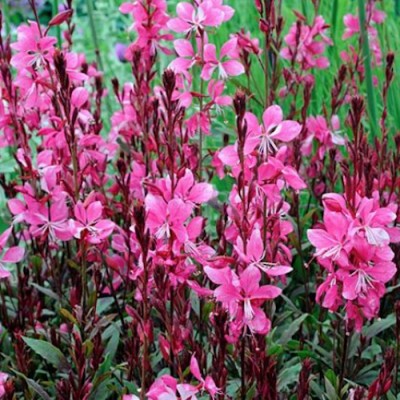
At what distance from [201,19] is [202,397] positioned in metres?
0.88

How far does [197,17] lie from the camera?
205 cm

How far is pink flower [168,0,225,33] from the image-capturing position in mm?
2033

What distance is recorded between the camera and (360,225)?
1564 millimetres

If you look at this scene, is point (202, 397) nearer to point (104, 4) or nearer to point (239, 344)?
point (239, 344)

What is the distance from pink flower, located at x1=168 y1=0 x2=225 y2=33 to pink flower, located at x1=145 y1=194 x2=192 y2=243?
60 centimetres

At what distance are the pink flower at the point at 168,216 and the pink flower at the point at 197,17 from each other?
0.60 m

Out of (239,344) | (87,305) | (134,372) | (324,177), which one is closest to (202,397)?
(239,344)

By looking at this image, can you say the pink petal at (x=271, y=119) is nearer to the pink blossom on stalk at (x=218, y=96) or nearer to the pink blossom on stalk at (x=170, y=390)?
the pink blossom on stalk at (x=218, y=96)

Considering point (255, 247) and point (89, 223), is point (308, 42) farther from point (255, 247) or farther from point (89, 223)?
point (255, 247)

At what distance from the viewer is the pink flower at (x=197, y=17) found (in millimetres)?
2033

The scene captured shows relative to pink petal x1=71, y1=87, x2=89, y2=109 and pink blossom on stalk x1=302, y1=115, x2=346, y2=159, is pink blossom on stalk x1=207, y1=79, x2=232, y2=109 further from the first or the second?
pink blossom on stalk x1=302, y1=115, x2=346, y2=159

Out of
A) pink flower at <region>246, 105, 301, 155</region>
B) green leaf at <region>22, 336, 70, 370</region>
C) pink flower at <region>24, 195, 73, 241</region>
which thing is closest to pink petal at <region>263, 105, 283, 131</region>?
pink flower at <region>246, 105, 301, 155</region>

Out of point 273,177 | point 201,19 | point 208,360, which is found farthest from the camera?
point 201,19

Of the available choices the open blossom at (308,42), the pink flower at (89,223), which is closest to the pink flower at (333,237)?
the pink flower at (89,223)
